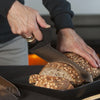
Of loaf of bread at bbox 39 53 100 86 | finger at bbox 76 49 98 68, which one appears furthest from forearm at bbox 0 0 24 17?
finger at bbox 76 49 98 68

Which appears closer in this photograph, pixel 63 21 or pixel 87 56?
pixel 87 56

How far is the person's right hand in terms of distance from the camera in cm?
89

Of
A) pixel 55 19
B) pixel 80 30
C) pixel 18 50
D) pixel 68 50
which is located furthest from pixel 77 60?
pixel 80 30

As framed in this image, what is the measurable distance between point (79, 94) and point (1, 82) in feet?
0.85

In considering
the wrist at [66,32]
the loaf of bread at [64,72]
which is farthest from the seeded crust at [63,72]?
the wrist at [66,32]

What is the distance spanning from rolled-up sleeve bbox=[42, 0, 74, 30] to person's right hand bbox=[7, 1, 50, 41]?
1.13 feet

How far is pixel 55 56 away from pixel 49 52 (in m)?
0.05

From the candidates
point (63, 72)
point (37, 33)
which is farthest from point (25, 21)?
point (63, 72)

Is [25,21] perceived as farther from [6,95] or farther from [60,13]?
[60,13]

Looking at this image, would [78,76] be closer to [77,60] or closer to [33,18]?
[77,60]

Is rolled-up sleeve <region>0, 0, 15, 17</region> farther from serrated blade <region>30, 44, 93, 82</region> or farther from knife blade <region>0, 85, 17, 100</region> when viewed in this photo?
knife blade <region>0, 85, 17, 100</region>

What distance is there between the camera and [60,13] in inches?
51.6

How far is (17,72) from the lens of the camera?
3.42ft

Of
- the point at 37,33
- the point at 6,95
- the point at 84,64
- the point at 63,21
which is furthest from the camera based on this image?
the point at 63,21
